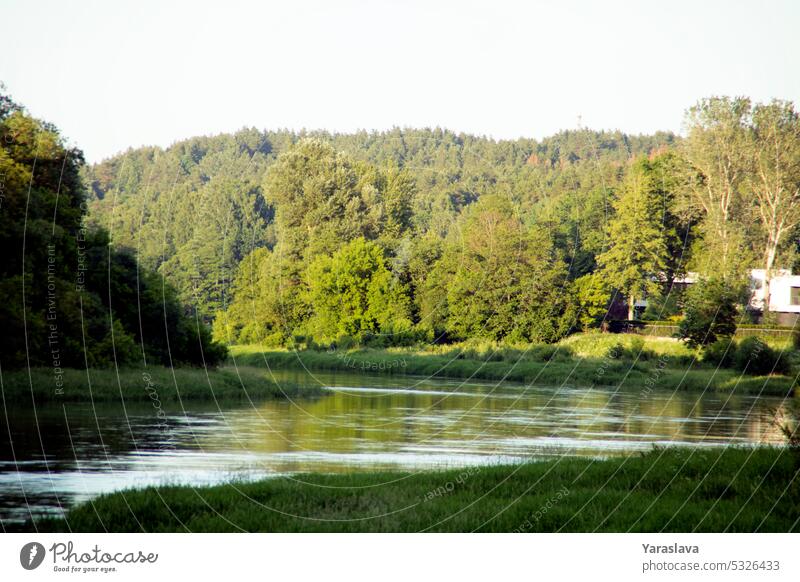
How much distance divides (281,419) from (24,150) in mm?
12411

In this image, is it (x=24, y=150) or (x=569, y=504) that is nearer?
(x=569, y=504)

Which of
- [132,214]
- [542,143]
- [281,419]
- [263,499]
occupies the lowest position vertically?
[281,419]

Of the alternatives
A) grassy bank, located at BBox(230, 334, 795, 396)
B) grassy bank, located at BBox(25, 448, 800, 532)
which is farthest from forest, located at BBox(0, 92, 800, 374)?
grassy bank, located at BBox(25, 448, 800, 532)

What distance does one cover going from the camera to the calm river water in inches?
768

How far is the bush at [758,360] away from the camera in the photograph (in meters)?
47.9

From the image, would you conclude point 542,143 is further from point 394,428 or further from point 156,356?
point 394,428

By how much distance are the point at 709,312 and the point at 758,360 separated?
18.6ft

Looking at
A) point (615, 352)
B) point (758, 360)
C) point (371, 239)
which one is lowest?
point (615, 352)

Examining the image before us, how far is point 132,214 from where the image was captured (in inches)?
1903

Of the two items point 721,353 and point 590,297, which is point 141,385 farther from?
point 590,297

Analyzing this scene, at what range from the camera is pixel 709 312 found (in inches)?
1794

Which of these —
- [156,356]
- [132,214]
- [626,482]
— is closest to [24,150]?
[156,356]

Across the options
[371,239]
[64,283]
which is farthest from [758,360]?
[64,283]

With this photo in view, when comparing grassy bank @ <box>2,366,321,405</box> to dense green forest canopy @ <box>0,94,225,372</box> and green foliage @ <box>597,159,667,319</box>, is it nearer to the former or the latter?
dense green forest canopy @ <box>0,94,225,372</box>
